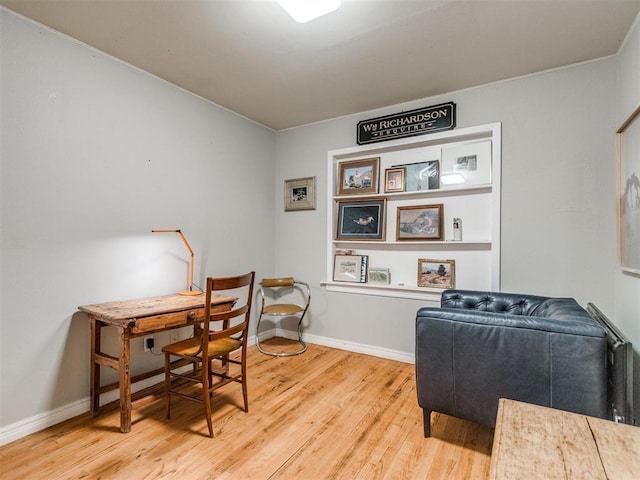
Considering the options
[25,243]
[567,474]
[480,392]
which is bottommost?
[480,392]

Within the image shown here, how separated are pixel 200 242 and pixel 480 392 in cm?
249

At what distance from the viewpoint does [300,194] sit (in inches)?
150

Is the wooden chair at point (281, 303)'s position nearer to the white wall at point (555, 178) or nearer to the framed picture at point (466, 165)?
the white wall at point (555, 178)

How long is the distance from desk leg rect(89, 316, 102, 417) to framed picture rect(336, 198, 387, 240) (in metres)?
2.29

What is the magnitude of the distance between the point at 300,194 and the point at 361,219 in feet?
2.64

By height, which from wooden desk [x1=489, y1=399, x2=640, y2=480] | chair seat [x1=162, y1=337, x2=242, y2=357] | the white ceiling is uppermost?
the white ceiling

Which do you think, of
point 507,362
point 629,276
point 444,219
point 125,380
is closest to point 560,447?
point 507,362

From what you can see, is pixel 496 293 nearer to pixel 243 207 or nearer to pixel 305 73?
pixel 305 73

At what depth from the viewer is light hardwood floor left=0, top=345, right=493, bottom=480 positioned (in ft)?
5.46

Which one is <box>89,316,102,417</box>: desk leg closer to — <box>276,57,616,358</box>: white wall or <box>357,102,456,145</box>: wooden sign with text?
<box>276,57,616,358</box>: white wall

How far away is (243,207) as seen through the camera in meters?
3.54

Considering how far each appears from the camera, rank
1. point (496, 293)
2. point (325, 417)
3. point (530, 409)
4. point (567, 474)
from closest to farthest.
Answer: point (567, 474) → point (530, 409) → point (325, 417) → point (496, 293)

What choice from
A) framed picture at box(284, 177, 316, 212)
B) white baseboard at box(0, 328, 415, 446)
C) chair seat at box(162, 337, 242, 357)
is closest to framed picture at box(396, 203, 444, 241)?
framed picture at box(284, 177, 316, 212)

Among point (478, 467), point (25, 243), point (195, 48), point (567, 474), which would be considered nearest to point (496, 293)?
point (478, 467)
